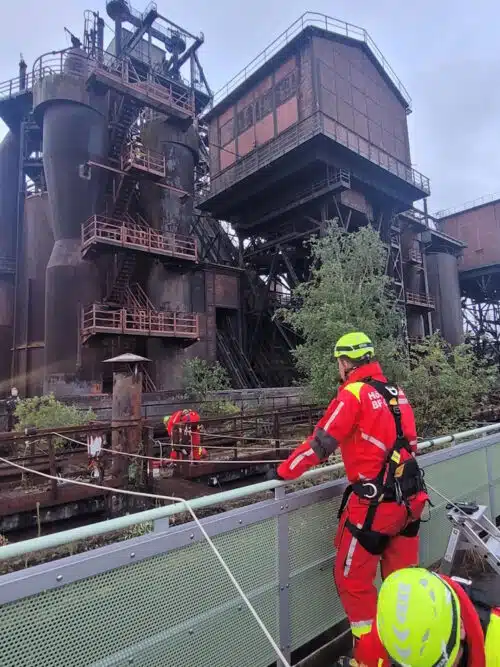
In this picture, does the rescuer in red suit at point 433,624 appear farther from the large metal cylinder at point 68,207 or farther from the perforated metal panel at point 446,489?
the large metal cylinder at point 68,207

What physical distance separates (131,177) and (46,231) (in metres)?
7.22

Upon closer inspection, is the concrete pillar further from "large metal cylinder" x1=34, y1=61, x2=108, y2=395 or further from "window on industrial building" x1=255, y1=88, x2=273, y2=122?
"window on industrial building" x1=255, y1=88, x2=273, y2=122

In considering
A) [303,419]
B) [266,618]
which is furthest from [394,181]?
[266,618]

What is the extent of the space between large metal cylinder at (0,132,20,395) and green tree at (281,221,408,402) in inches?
809

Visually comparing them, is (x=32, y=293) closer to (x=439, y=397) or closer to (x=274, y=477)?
(x=439, y=397)

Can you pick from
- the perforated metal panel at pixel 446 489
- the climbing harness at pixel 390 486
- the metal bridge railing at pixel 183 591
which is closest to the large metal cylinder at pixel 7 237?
the perforated metal panel at pixel 446 489

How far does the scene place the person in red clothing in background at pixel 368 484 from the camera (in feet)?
8.98

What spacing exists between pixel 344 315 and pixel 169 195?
56.1ft

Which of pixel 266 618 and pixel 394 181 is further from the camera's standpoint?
pixel 394 181

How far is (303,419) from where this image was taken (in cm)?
1460

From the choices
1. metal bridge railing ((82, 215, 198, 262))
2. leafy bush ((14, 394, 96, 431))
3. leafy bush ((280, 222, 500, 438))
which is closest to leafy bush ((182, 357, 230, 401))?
metal bridge railing ((82, 215, 198, 262))

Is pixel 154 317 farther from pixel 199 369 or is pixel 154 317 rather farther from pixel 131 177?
pixel 131 177

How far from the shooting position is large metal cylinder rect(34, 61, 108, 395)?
20859 millimetres

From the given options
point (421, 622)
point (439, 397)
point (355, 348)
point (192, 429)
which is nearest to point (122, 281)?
point (192, 429)
